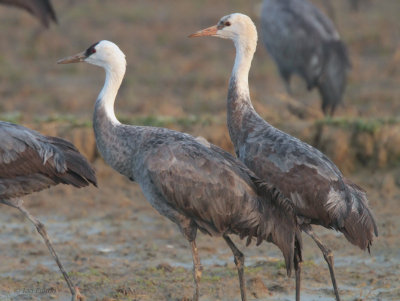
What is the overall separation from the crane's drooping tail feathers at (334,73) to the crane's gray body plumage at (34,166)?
5695mm

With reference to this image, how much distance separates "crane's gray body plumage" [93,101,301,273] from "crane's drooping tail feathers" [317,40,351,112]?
5.75m

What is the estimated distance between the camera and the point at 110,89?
21.6 feet

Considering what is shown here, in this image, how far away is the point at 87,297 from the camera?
6.28m

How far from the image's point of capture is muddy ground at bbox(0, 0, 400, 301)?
658 cm

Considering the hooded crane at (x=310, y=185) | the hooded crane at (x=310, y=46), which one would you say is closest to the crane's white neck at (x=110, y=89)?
the hooded crane at (x=310, y=185)

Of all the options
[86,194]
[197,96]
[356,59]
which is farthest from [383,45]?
[86,194]

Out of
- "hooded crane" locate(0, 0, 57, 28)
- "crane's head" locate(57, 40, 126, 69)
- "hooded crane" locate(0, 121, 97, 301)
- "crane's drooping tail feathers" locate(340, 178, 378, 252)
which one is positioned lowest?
"hooded crane" locate(0, 121, 97, 301)

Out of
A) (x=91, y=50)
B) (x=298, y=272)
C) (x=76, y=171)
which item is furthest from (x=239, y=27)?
(x=298, y=272)

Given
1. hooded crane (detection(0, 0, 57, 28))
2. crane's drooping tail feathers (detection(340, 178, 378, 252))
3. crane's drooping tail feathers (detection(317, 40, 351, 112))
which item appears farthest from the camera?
crane's drooping tail feathers (detection(317, 40, 351, 112))

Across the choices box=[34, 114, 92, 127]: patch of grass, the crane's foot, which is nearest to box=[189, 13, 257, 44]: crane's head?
the crane's foot

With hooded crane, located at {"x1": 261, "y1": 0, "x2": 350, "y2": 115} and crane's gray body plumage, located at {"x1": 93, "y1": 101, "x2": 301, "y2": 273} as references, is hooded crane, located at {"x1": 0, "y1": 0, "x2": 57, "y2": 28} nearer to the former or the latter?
hooded crane, located at {"x1": 261, "y1": 0, "x2": 350, "y2": 115}

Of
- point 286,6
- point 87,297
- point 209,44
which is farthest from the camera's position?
point 209,44

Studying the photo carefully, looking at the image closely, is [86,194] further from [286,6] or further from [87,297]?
[286,6]

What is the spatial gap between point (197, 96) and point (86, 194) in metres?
4.24
